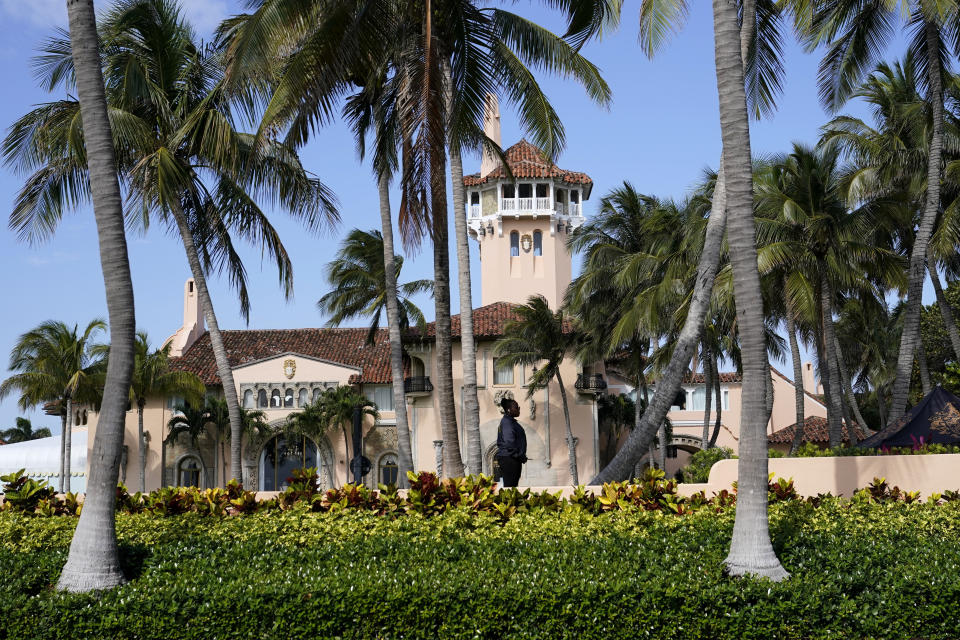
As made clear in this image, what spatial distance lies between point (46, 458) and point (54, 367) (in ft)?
35.6

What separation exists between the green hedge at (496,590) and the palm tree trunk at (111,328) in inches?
17.1

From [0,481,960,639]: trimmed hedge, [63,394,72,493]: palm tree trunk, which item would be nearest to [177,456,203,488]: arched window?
[63,394,72,493]: palm tree trunk

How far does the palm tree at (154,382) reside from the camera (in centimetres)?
3997

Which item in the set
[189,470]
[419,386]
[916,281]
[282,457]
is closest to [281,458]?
[282,457]

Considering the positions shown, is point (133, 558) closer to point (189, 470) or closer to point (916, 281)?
point (916, 281)

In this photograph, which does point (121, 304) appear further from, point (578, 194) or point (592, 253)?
point (578, 194)

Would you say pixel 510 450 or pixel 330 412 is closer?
pixel 510 450

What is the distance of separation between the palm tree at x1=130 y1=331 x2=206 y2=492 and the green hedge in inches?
1240

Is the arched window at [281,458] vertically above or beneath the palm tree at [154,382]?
beneath

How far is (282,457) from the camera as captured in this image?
43.3 meters

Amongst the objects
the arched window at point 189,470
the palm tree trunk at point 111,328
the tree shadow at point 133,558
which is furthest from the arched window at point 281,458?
the palm tree trunk at point 111,328

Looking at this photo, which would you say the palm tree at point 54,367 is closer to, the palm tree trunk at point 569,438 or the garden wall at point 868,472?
the palm tree trunk at point 569,438

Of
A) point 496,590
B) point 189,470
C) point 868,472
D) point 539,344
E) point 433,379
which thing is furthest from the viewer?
point 189,470

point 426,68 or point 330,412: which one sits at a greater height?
point 426,68
